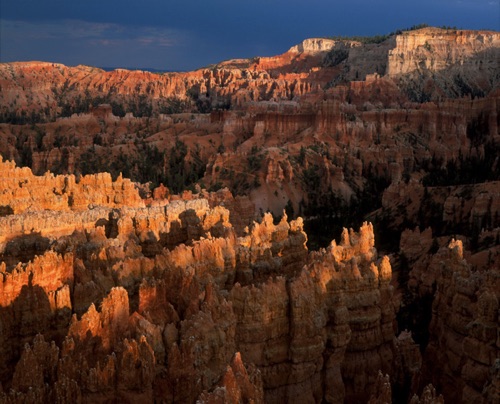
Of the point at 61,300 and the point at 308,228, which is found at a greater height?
the point at 61,300

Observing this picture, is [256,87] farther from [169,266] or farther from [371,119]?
[169,266]

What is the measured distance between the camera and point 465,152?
78438 millimetres

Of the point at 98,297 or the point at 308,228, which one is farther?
the point at 308,228

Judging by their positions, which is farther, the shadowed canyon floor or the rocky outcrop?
the shadowed canyon floor

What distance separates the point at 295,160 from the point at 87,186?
3921 cm

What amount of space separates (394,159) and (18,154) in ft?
134

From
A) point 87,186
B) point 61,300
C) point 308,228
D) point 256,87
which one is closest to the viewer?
point 61,300

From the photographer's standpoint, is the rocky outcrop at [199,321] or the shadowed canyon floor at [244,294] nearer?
the rocky outcrop at [199,321]

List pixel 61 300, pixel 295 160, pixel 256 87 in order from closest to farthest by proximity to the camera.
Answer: pixel 61 300, pixel 295 160, pixel 256 87

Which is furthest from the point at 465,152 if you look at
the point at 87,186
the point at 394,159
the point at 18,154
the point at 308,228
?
the point at 87,186

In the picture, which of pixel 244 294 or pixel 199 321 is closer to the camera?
pixel 199 321

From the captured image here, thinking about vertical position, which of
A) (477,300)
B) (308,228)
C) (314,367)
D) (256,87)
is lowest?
(308,228)

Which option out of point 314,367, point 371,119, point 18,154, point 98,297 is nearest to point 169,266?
point 98,297

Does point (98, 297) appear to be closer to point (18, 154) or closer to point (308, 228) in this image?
point (308, 228)
